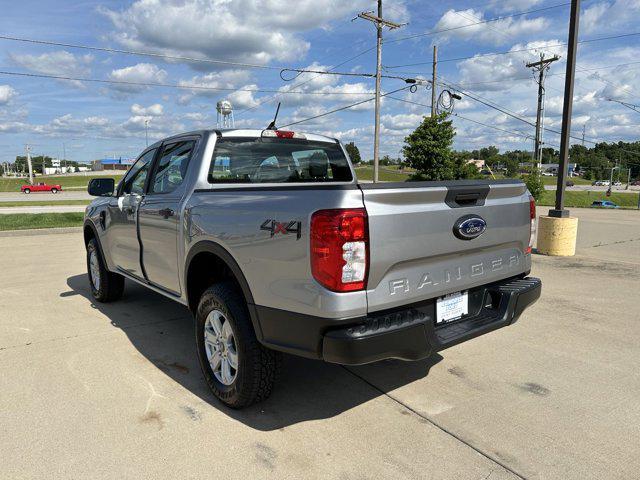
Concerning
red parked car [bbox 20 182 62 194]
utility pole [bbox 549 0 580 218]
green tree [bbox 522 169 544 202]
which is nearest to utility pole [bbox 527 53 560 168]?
green tree [bbox 522 169 544 202]

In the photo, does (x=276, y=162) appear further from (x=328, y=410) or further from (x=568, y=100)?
(x=568, y=100)

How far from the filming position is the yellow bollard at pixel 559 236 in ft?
29.1

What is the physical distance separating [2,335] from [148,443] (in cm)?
276

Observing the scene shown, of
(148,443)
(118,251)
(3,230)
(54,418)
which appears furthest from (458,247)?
(3,230)

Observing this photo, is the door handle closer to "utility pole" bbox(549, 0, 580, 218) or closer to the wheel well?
the wheel well

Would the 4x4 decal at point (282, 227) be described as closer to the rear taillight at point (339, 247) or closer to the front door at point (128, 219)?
the rear taillight at point (339, 247)

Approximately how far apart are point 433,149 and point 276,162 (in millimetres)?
17925

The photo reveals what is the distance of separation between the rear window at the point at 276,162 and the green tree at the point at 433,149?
16766 mm

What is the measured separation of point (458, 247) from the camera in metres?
2.85

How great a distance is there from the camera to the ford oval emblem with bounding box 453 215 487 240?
9.23 feet

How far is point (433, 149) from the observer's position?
20.9 meters

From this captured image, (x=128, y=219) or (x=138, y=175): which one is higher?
(x=138, y=175)

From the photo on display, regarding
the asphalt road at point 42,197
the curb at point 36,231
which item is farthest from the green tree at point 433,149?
the asphalt road at point 42,197

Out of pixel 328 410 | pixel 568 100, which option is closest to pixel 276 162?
pixel 328 410
